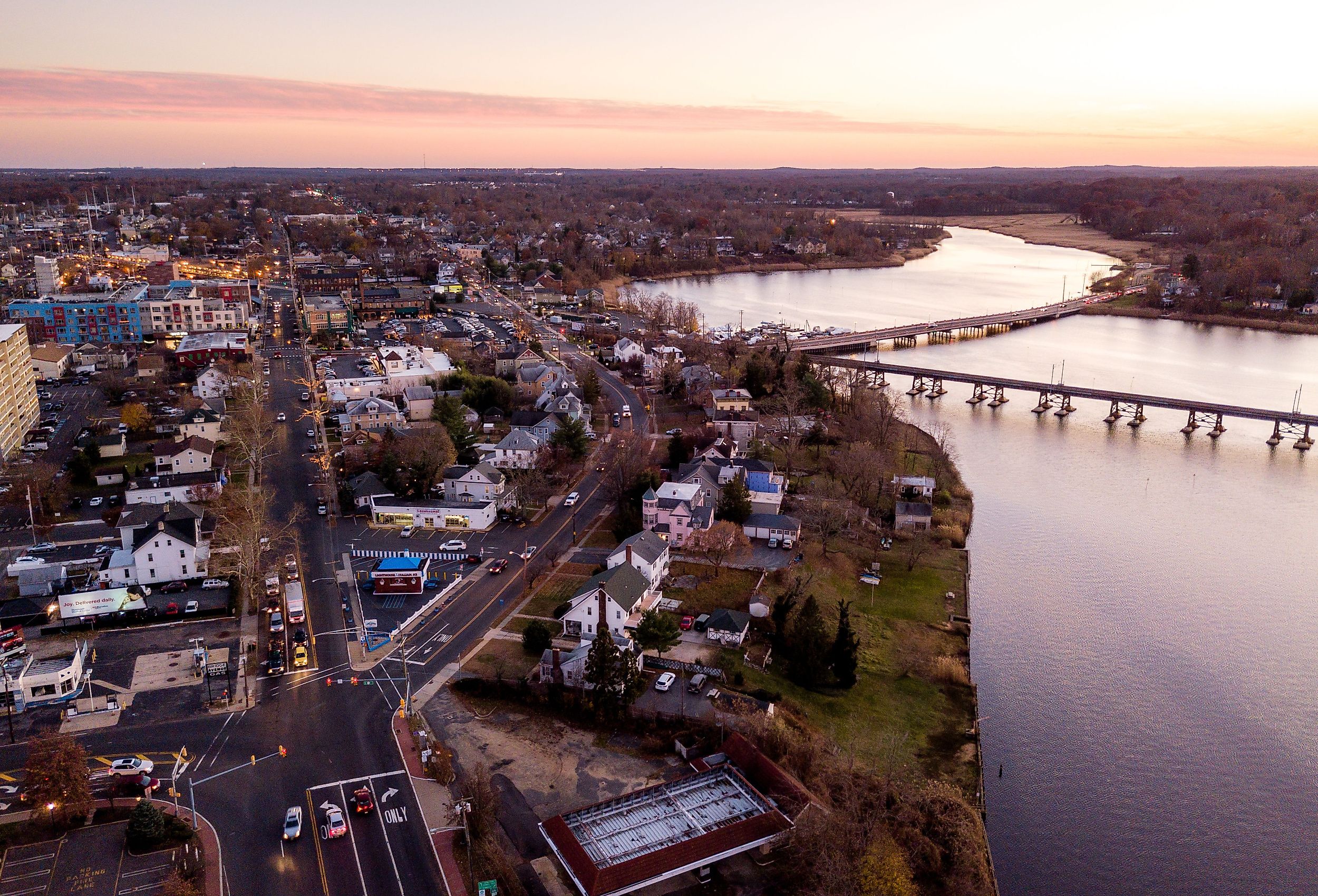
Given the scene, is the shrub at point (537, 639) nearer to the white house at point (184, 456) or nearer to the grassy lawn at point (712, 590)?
the grassy lawn at point (712, 590)

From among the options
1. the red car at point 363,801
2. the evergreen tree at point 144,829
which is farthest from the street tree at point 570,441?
the evergreen tree at point 144,829

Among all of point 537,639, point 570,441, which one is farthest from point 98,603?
point 570,441

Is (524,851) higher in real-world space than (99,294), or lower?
lower

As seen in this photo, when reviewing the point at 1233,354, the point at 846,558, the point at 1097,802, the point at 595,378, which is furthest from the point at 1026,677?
the point at 1233,354

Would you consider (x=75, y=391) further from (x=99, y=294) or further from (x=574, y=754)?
(x=574, y=754)

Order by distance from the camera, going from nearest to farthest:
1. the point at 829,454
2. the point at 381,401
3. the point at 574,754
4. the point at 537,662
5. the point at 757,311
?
the point at 574,754, the point at 537,662, the point at 829,454, the point at 381,401, the point at 757,311

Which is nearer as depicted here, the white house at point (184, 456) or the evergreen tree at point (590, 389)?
the white house at point (184, 456)

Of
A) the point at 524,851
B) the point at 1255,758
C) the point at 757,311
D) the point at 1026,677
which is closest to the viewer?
the point at 524,851
